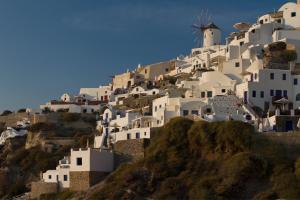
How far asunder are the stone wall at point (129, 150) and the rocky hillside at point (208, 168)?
84cm

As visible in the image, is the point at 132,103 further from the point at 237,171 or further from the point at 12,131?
the point at 237,171

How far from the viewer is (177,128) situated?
1868 inches

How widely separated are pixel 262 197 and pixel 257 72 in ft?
53.9

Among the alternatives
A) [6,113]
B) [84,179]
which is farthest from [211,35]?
[84,179]

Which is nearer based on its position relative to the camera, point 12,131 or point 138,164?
point 138,164

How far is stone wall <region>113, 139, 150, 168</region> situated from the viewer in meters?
48.8

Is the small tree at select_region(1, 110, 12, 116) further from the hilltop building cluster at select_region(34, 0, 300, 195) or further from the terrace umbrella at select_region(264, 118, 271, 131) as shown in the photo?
the terrace umbrella at select_region(264, 118, 271, 131)

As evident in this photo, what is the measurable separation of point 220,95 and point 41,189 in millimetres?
15208

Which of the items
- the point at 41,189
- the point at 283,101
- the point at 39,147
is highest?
the point at 283,101

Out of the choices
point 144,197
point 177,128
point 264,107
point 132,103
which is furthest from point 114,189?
point 132,103

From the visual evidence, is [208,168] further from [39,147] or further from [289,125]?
[39,147]

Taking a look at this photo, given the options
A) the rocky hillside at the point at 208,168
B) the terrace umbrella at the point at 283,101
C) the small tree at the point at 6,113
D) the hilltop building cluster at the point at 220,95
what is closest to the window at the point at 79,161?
the hilltop building cluster at the point at 220,95

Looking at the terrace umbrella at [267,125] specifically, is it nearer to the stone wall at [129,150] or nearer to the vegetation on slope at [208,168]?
the vegetation on slope at [208,168]

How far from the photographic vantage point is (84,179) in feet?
160
